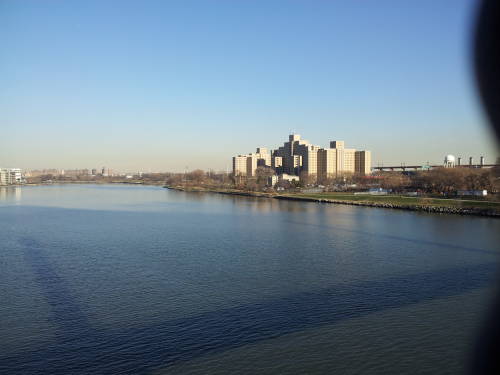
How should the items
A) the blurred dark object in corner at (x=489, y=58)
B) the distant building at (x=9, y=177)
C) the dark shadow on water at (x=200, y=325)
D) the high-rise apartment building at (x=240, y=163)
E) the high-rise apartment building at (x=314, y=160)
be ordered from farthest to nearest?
1. the high-rise apartment building at (x=240, y=163)
2. the distant building at (x=9, y=177)
3. the high-rise apartment building at (x=314, y=160)
4. the dark shadow on water at (x=200, y=325)
5. the blurred dark object in corner at (x=489, y=58)

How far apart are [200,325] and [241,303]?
24.2 inches

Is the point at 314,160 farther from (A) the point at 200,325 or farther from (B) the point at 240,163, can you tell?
(A) the point at 200,325

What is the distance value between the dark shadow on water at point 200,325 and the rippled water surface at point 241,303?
13mm

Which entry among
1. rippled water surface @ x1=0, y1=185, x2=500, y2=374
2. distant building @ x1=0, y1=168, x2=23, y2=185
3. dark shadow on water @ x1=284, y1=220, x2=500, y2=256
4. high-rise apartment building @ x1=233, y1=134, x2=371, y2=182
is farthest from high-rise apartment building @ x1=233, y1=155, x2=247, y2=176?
rippled water surface @ x1=0, y1=185, x2=500, y2=374

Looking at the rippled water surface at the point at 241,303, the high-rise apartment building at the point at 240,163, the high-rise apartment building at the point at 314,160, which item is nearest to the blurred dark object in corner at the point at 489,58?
the rippled water surface at the point at 241,303

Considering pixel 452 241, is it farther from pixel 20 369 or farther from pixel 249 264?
pixel 20 369

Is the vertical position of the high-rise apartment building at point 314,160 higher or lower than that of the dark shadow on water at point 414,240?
higher

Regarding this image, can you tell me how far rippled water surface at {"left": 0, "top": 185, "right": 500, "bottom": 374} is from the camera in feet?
9.44

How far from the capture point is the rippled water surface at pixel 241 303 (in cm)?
288

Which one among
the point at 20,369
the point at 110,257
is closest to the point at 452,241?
the point at 110,257

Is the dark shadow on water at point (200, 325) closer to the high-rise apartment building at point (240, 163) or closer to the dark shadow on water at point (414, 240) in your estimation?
the dark shadow on water at point (414, 240)

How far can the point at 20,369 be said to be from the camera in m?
2.71

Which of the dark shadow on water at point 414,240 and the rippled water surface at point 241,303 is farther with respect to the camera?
the dark shadow on water at point 414,240

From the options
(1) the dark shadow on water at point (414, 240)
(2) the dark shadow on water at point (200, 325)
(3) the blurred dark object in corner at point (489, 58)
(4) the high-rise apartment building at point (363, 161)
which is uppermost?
(4) the high-rise apartment building at point (363, 161)
